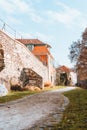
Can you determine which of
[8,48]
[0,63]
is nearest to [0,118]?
[0,63]

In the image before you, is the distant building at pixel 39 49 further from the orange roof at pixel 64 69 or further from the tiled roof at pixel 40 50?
the orange roof at pixel 64 69

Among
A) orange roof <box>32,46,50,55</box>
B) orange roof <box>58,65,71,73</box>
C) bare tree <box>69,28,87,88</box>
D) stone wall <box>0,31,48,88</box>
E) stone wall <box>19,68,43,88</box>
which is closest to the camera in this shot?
stone wall <box>0,31,48,88</box>

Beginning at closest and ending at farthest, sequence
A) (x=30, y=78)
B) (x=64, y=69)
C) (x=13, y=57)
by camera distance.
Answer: (x=13, y=57)
(x=30, y=78)
(x=64, y=69)

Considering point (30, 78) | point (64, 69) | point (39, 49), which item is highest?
point (39, 49)

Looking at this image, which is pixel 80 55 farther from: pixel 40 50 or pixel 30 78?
pixel 30 78

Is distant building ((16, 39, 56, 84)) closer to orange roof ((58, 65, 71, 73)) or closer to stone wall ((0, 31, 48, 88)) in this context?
orange roof ((58, 65, 71, 73))

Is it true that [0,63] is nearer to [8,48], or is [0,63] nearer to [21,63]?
[8,48]

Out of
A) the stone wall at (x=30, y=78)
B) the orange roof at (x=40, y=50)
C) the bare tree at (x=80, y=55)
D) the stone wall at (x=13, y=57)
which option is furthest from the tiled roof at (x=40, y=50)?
the stone wall at (x=30, y=78)

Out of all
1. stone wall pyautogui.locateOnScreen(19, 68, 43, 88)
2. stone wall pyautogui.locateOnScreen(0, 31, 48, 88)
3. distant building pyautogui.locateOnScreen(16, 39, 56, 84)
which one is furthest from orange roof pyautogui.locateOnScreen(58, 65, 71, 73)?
stone wall pyautogui.locateOnScreen(19, 68, 43, 88)

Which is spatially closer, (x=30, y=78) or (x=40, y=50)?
(x=30, y=78)

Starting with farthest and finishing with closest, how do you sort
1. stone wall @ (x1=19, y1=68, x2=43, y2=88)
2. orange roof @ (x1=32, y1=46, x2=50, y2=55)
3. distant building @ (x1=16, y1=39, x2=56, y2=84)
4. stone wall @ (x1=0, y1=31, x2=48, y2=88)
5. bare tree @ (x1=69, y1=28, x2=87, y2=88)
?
orange roof @ (x1=32, y1=46, x2=50, y2=55)
distant building @ (x1=16, y1=39, x2=56, y2=84)
bare tree @ (x1=69, y1=28, x2=87, y2=88)
stone wall @ (x1=19, y1=68, x2=43, y2=88)
stone wall @ (x1=0, y1=31, x2=48, y2=88)

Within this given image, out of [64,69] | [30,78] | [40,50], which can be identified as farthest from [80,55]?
[64,69]

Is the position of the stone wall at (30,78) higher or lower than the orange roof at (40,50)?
lower

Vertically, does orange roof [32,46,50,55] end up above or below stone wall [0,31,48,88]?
above
